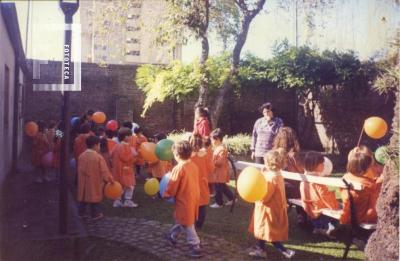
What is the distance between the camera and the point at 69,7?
4684 mm

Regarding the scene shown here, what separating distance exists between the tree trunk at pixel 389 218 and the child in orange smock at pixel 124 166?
4.28 metres

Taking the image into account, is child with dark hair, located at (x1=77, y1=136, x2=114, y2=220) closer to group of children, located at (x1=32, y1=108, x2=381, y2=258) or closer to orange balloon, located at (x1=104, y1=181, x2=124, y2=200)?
group of children, located at (x1=32, y1=108, x2=381, y2=258)

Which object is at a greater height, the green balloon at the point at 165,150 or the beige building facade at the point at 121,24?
the beige building facade at the point at 121,24

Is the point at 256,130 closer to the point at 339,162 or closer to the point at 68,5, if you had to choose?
the point at 68,5

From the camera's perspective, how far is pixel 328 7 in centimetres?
1341

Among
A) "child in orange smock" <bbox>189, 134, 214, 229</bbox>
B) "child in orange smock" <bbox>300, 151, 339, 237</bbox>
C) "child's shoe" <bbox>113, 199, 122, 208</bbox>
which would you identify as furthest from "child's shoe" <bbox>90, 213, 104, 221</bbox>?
"child in orange smock" <bbox>300, 151, 339, 237</bbox>

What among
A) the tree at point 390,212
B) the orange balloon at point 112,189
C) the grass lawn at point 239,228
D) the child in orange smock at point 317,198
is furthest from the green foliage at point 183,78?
the tree at point 390,212

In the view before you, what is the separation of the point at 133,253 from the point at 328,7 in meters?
10.9

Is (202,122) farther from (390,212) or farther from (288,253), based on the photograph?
(390,212)

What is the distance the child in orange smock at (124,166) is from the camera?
739cm

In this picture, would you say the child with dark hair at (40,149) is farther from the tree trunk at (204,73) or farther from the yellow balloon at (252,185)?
the yellow balloon at (252,185)

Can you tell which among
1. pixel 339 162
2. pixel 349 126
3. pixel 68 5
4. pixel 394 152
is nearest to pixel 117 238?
pixel 68 5

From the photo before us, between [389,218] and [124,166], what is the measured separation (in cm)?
458

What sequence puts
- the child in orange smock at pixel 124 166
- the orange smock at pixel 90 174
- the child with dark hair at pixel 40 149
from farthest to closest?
the child with dark hair at pixel 40 149 → the child in orange smock at pixel 124 166 → the orange smock at pixel 90 174
